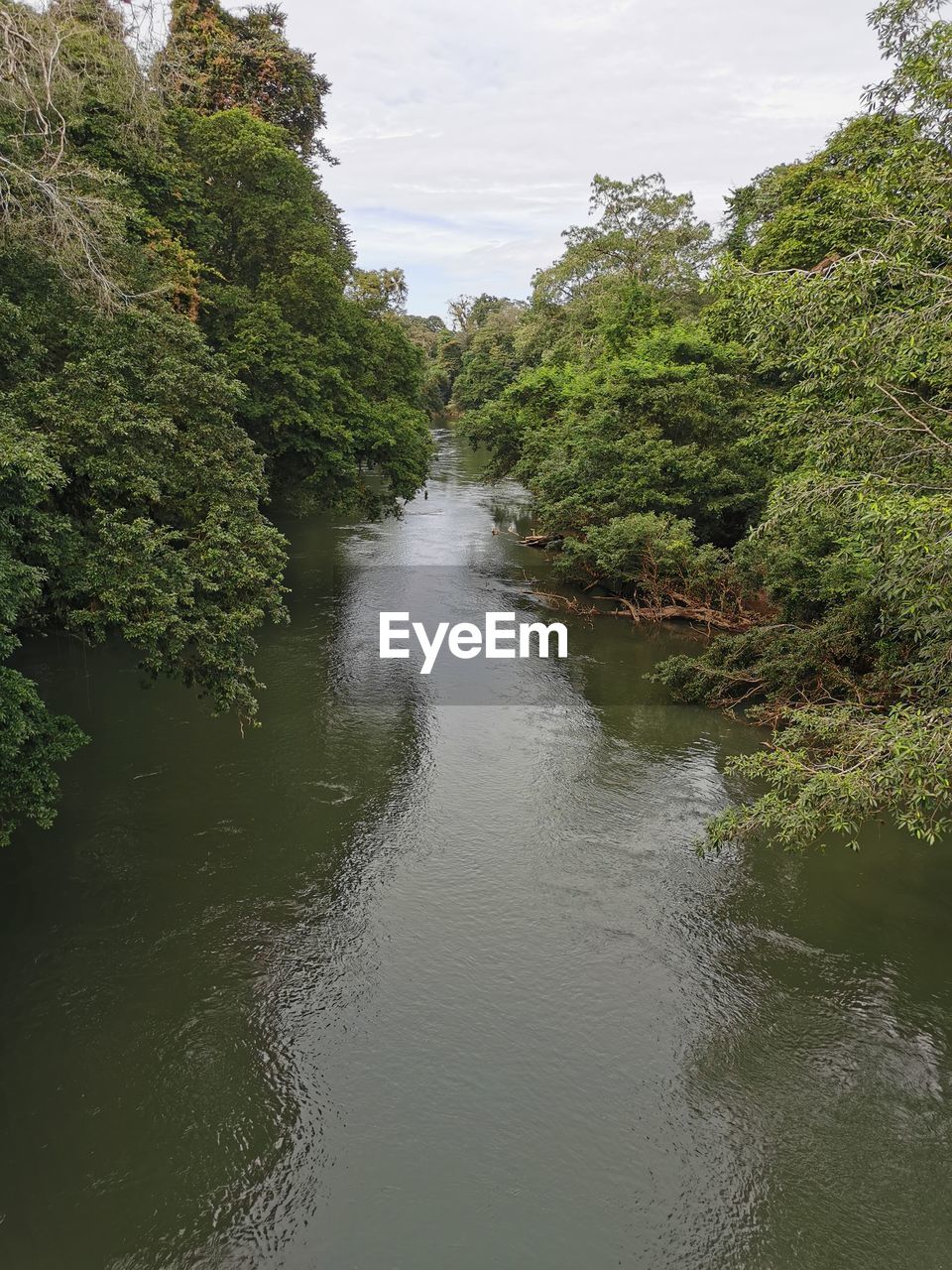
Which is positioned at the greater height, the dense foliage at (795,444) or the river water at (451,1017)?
the dense foliage at (795,444)

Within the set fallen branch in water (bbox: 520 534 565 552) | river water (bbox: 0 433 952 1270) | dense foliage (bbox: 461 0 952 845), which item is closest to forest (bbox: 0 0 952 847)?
dense foliage (bbox: 461 0 952 845)

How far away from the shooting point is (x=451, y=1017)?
841cm

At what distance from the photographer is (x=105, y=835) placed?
11.0 m

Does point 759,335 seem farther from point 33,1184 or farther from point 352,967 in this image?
point 33,1184

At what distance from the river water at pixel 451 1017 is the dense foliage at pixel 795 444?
72.5 inches

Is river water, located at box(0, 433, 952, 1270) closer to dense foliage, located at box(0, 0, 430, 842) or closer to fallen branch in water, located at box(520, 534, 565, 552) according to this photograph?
dense foliage, located at box(0, 0, 430, 842)

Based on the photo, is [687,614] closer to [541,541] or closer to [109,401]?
[541,541]

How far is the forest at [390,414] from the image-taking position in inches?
288

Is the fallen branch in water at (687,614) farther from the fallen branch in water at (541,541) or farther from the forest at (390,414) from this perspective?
the fallen branch in water at (541,541)

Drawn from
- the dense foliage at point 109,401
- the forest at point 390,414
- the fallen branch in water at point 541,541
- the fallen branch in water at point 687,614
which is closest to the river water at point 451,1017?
the forest at point 390,414

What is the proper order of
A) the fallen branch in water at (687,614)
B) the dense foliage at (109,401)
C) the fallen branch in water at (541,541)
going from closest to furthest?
the dense foliage at (109,401) → the fallen branch in water at (687,614) → the fallen branch in water at (541,541)

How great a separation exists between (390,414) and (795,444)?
10583 millimetres

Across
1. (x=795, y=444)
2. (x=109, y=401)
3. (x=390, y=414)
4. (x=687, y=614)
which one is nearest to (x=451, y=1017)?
(x=109, y=401)

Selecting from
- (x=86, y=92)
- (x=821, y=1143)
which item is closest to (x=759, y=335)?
(x=821, y=1143)
